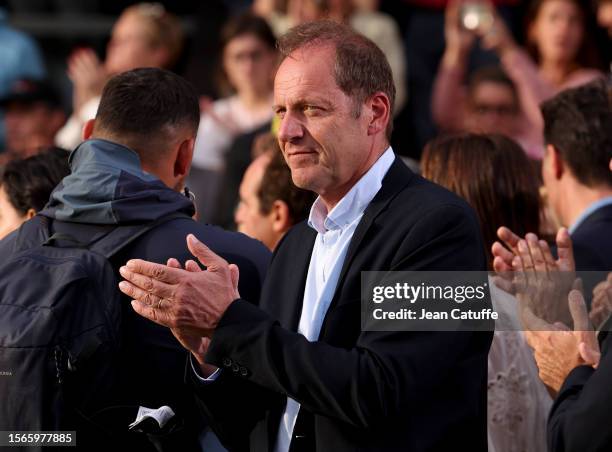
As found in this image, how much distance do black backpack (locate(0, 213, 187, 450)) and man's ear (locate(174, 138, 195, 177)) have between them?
50cm

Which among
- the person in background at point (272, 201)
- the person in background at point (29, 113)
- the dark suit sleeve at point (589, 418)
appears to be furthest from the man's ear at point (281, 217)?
the person in background at point (29, 113)

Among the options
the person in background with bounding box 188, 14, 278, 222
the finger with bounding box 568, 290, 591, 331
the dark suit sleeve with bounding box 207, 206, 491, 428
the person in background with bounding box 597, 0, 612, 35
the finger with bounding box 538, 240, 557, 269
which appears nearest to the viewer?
the dark suit sleeve with bounding box 207, 206, 491, 428

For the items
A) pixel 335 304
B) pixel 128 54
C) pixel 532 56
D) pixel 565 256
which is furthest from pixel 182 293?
pixel 532 56

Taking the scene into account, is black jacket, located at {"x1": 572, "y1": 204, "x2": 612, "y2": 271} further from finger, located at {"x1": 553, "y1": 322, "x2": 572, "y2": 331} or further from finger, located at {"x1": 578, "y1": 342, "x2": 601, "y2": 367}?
finger, located at {"x1": 578, "y1": 342, "x2": 601, "y2": 367}

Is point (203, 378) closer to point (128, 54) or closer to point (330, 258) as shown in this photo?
point (330, 258)

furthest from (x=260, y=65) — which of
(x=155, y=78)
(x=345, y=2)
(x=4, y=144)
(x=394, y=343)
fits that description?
(x=394, y=343)

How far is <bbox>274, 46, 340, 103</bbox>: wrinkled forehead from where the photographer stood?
10.4 ft

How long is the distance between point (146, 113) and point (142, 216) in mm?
404

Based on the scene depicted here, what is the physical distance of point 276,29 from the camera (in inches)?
328

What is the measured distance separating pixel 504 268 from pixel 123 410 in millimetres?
1334

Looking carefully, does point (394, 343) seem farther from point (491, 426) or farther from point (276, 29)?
point (276, 29)

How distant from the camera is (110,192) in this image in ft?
11.4

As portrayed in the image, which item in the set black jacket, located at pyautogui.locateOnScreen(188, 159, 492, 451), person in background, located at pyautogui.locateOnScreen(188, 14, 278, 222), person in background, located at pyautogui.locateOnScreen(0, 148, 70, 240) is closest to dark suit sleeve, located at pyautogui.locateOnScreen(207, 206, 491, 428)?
black jacket, located at pyautogui.locateOnScreen(188, 159, 492, 451)

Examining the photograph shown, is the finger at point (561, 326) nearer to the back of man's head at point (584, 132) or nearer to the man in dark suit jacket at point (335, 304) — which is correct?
the man in dark suit jacket at point (335, 304)
